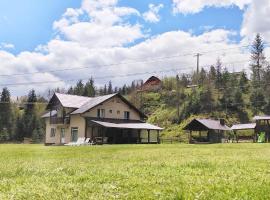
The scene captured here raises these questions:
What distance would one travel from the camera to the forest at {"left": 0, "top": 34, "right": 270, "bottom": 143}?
94.2 m

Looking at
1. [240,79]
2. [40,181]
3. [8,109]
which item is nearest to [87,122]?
[40,181]

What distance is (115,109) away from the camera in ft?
208

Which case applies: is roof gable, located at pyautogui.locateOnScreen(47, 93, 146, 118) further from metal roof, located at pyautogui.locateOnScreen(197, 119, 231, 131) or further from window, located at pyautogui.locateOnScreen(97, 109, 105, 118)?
metal roof, located at pyautogui.locateOnScreen(197, 119, 231, 131)

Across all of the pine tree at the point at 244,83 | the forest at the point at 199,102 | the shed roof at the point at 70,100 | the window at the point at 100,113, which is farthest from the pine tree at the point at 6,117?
the pine tree at the point at 244,83

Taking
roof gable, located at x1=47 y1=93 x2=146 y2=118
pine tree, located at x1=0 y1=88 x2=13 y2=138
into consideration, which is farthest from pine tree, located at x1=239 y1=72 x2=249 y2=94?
pine tree, located at x1=0 y1=88 x2=13 y2=138

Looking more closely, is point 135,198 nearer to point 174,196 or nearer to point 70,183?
point 174,196

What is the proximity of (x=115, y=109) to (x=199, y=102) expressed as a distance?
36.9 meters

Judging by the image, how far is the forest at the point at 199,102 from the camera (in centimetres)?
9425

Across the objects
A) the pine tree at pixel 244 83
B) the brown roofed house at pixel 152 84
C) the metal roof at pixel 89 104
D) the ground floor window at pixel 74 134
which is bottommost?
the ground floor window at pixel 74 134

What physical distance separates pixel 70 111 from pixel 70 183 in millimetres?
55801

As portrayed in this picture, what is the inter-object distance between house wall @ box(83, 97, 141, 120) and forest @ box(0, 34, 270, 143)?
22.5m

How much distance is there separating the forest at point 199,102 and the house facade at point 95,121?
17729mm

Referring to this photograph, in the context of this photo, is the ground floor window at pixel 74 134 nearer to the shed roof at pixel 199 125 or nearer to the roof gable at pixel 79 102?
the roof gable at pixel 79 102

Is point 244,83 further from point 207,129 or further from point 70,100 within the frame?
point 70,100
